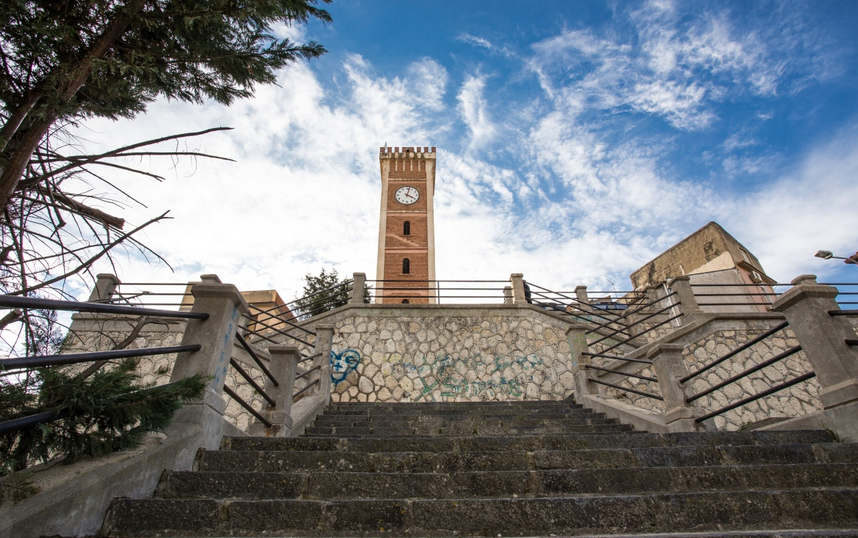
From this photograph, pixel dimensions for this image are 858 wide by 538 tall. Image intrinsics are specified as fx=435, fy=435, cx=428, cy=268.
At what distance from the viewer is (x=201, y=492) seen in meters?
2.67

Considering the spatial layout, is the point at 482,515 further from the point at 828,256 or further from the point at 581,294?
the point at 828,256

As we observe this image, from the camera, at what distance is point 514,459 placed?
329 centimetres

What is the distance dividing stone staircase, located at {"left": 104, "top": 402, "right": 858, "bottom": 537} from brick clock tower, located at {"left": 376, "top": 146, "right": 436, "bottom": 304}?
2320 centimetres

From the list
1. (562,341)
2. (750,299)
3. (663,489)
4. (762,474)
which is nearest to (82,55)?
(663,489)

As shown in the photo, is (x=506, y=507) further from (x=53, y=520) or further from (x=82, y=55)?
(x=82, y=55)

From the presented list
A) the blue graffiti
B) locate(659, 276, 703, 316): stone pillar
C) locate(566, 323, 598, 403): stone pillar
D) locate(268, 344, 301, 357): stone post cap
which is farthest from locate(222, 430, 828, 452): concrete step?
the blue graffiti

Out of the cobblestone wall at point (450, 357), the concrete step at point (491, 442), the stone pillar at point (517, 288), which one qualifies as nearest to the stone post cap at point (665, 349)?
the concrete step at point (491, 442)

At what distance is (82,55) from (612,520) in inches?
193

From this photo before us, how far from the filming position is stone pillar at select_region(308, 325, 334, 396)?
723 cm

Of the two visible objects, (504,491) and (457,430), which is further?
(457,430)

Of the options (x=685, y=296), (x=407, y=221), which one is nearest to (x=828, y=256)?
(x=685, y=296)

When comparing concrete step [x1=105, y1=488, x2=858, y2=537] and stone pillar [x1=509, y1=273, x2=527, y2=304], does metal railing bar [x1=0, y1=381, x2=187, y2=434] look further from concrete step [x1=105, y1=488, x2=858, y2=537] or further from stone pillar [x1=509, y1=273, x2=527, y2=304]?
stone pillar [x1=509, y1=273, x2=527, y2=304]

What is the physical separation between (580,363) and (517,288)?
4639mm

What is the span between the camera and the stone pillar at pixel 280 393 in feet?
16.1
